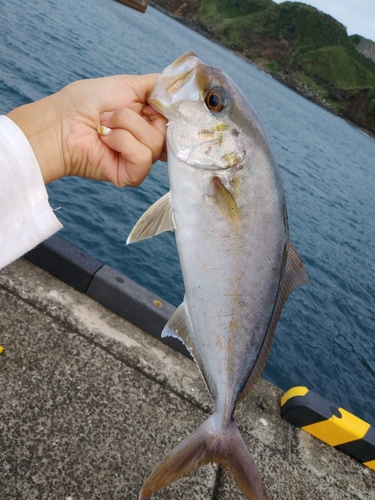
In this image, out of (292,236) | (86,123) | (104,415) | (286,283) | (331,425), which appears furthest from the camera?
(292,236)

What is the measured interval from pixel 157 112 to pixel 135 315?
2.60 metres

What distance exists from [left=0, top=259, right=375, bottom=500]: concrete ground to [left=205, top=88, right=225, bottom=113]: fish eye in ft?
8.35

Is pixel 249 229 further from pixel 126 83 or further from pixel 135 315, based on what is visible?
pixel 135 315

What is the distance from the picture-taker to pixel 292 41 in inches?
5541

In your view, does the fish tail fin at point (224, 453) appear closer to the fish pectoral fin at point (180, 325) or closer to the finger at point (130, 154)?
the fish pectoral fin at point (180, 325)

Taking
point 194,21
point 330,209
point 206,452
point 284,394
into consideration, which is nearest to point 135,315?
point 284,394

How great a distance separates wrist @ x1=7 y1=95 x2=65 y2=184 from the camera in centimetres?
221

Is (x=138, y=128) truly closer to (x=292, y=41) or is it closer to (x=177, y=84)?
(x=177, y=84)

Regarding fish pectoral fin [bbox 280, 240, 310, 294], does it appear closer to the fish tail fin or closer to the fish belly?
the fish belly

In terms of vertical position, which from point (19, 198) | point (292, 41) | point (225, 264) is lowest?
point (19, 198)

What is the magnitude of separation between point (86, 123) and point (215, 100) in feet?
2.35

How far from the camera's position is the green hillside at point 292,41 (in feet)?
402

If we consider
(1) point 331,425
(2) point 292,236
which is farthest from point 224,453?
(2) point 292,236

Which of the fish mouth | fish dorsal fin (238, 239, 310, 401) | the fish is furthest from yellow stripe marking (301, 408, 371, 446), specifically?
the fish mouth
